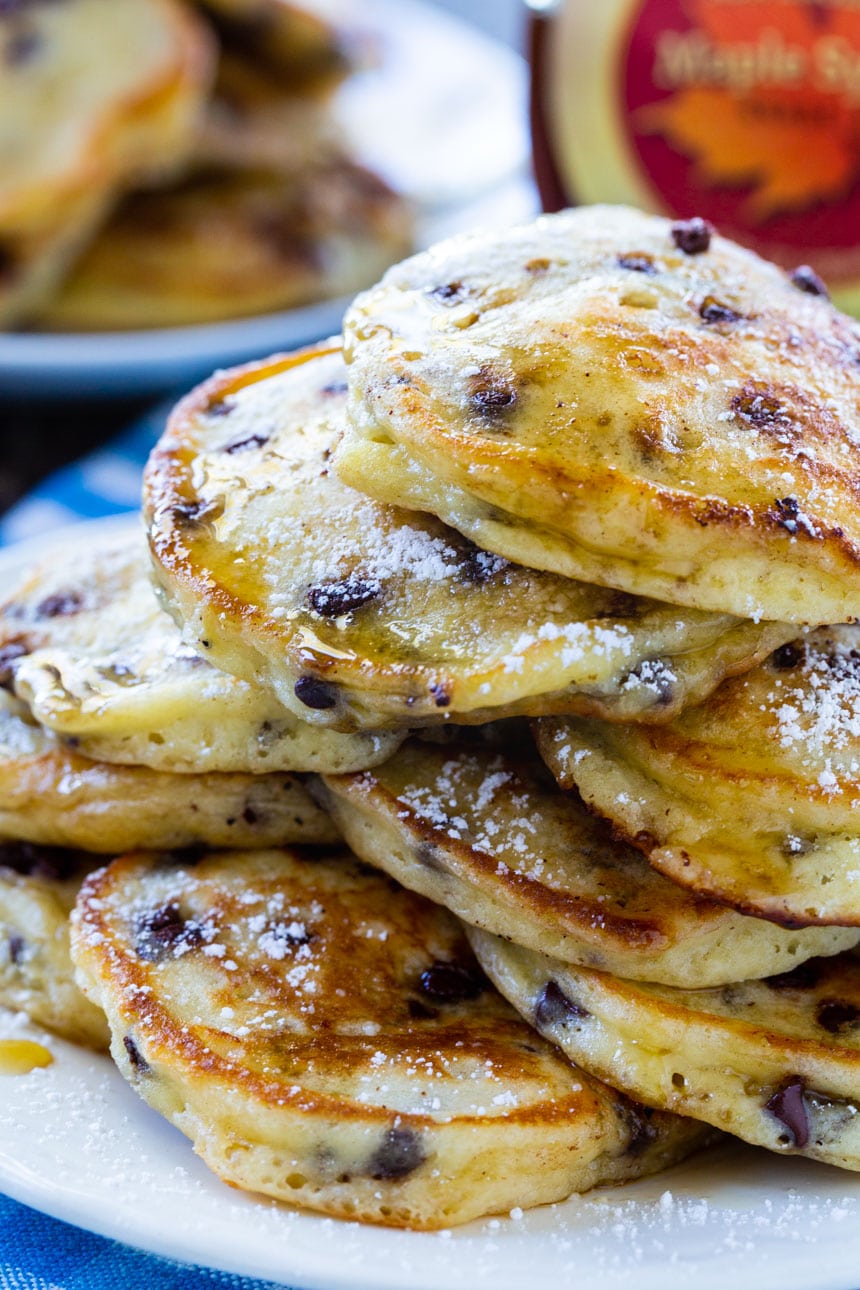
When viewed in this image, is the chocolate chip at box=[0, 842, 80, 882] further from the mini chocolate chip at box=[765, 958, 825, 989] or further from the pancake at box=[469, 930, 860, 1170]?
the mini chocolate chip at box=[765, 958, 825, 989]

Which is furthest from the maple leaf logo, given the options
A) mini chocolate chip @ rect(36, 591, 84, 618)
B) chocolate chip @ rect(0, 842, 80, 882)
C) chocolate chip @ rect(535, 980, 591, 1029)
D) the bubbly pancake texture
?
chocolate chip @ rect(535, 980, 591, 1029)

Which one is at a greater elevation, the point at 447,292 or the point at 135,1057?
the point at 447,292

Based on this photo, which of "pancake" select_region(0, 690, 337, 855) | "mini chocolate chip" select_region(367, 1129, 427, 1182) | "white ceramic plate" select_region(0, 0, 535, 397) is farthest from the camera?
"white ceramic plate" select_region(0, 0, 535, 397)

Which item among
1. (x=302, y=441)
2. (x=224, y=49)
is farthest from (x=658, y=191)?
(x=302, y=441)

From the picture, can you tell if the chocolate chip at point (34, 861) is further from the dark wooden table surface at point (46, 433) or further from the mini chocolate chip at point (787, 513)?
the dark wooden table surface at point (46, 433)

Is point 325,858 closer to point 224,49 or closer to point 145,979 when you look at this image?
point 145,979

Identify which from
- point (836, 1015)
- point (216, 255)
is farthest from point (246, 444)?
point (216, 255)

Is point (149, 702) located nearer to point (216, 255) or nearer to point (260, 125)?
point (216, 255)
